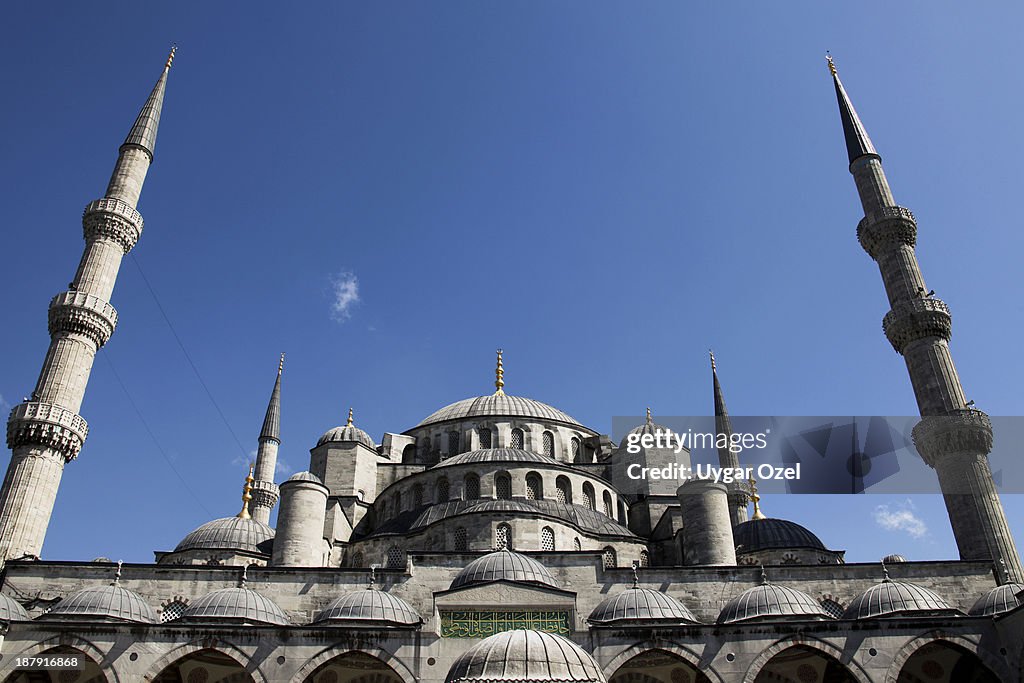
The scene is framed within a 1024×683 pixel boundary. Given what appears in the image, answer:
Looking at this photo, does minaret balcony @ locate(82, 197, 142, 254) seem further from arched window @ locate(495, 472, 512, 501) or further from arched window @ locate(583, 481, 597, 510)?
arched window @ locate(583, 481, 597, 510)

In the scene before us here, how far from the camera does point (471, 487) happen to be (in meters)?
21.8

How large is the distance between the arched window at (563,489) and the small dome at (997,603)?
10248 millimetres

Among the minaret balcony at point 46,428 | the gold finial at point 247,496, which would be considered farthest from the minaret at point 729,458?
the minaret balcony at point 46,428

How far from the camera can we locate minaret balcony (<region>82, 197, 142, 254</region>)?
22859 mm

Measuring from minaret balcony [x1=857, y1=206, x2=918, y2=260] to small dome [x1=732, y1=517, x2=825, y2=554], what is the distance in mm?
9383

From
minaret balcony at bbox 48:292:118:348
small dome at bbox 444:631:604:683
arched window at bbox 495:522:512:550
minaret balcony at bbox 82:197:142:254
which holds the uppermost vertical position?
minaret balcony at bbox 82:197:142:254

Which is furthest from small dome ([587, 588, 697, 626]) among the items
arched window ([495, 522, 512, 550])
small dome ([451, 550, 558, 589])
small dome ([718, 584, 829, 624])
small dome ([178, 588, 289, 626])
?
small dome ([178, 588, 289, 626])

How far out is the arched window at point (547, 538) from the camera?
18812 millimetres

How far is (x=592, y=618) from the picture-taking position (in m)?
15.0

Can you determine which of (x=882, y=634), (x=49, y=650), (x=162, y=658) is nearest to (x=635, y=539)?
(x=882, y=634)

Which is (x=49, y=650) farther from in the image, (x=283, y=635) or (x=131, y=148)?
(x=131, y=148)

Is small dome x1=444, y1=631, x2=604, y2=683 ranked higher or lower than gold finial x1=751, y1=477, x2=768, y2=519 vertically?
lower

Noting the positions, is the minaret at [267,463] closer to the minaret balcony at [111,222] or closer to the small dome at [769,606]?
the minaret balcony at [111,222]

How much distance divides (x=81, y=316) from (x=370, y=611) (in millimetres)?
12652
